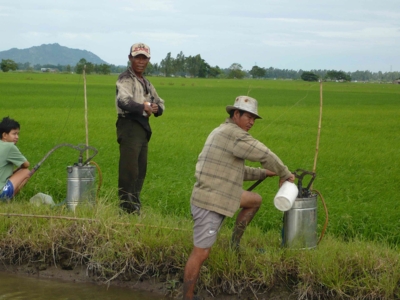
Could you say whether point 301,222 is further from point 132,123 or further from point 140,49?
point 140,49

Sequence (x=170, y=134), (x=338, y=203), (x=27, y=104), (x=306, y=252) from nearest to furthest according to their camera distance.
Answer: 1. (x=306, y=252)
2. (x=338, y=203)
3. (x=170, y=134)
4. (x=27, y=104)

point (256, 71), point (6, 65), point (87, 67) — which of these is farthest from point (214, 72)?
point (87, 67)

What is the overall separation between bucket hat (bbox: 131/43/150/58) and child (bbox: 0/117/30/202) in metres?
1.43

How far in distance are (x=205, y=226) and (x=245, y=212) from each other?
526 mm

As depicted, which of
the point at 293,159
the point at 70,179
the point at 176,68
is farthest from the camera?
the point at 176,68

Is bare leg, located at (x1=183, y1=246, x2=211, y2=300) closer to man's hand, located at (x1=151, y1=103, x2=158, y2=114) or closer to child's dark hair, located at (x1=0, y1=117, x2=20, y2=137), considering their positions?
man's hand, located at (x1=151, y1=103, x2=158, y2=114)

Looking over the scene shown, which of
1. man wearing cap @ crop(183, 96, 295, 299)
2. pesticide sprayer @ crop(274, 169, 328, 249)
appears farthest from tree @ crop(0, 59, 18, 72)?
man wearing cap @ crop(183, 96, 295, 299)

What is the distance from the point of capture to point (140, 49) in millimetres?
5918

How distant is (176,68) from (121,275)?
396 ft

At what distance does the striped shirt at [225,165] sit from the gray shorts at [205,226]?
0.06 m

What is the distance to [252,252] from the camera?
189 inches

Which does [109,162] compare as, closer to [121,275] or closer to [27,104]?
[121,275]

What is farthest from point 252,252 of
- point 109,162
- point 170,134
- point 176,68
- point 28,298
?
point 176,68

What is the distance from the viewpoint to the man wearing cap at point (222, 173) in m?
4.32
